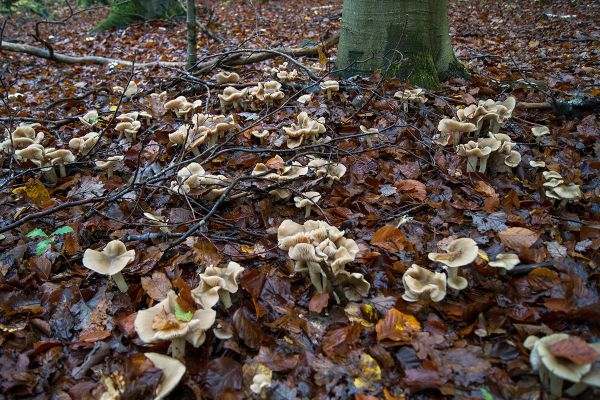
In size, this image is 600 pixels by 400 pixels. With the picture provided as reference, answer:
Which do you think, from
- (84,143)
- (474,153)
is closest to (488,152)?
(474,153)

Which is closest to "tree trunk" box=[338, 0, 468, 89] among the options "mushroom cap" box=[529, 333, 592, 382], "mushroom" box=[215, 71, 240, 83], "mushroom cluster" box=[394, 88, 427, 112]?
"mushroom cluster" box=[394, 88, 427, 112]

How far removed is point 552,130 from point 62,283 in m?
5.71

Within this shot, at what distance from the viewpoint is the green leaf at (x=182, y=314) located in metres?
2.56

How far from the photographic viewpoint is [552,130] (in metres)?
4.88

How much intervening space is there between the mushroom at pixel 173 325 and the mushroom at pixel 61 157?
2820 millimetres

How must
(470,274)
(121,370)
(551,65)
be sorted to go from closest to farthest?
(121,370), (470,274), (551,65)

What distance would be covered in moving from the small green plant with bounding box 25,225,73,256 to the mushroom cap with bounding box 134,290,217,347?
5.15ft

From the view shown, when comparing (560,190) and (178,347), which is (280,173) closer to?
(178,347)

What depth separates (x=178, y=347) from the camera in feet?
8.24

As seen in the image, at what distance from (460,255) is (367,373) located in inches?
42.1

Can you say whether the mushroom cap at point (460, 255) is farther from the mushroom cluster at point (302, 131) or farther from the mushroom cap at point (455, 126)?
the mushroom cluster at point (302, 131)

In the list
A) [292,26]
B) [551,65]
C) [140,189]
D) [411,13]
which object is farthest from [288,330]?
[292,26]

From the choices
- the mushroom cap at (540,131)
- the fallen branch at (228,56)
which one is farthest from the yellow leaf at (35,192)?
the mushroom cap at (540,131)

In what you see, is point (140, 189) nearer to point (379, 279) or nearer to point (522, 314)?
point (379, 279)
